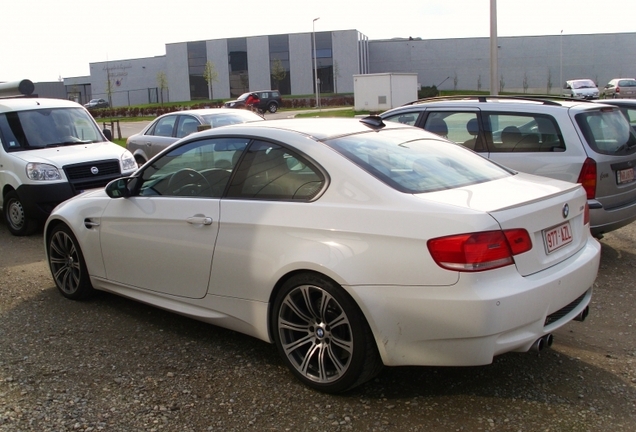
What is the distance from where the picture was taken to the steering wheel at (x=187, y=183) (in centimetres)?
460

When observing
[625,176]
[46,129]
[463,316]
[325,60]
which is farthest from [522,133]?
[325,60]

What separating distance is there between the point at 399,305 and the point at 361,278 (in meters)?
0.25

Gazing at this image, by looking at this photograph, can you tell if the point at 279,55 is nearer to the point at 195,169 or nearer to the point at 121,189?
the point at 121,189

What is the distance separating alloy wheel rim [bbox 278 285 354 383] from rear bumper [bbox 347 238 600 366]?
9.5 inches

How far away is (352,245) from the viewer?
3627mm

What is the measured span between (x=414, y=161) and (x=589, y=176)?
3.02 metres

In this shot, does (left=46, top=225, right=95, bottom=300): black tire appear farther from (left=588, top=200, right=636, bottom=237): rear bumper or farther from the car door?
(left=588, top=200, right=636, bottom=237): rear bumper

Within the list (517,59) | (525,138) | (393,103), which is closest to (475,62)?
(517,59)

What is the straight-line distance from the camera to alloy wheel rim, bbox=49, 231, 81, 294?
5.68 m

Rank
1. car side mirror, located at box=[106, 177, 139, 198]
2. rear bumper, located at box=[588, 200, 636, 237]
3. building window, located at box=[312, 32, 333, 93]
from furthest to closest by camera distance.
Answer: building window, located at box=[312, 32, 333, 93] < rear bumper, located at box=[588, 200, 636, 237] < car side mirror, located at box=[106, 177, 139, 198]

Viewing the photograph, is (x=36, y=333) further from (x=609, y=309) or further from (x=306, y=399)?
(x=609, y=309)

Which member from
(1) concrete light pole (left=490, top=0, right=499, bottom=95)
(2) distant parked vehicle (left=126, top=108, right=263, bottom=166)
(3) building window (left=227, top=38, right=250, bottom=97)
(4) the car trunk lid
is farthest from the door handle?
(3) building window (left=227, top=38, right=250, bottom=97)

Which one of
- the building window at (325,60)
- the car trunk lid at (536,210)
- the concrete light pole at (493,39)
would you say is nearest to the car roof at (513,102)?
the car trunk lid at (536,210)

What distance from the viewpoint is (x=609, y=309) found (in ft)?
17.9
